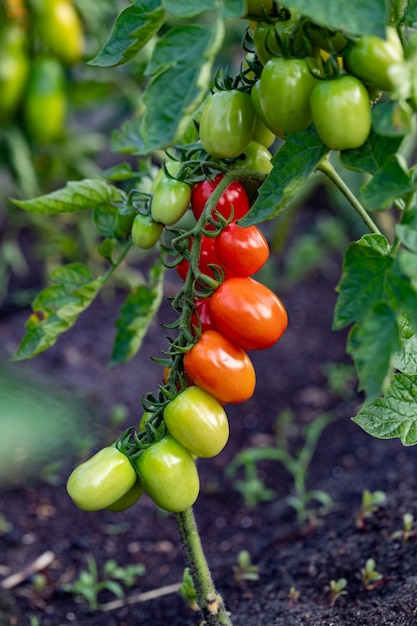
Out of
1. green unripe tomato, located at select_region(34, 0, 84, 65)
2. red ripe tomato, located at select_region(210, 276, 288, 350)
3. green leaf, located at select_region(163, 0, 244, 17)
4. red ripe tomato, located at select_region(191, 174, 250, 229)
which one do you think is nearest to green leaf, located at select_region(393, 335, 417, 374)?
red ripe tomato, located at select_region(210, 276, 288, 350)

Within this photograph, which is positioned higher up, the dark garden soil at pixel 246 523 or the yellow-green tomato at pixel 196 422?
the yellow-green tomato at pixel 196 422

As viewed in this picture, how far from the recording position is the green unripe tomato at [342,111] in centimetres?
83

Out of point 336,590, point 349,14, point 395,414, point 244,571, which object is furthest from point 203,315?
point 244,571

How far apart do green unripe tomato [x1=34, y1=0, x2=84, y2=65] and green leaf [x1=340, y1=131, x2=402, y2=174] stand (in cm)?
209

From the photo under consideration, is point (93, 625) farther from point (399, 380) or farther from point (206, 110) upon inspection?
point (206, 110)

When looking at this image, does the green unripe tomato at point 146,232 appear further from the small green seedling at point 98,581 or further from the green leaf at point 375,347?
the small green seedling at point 98,581

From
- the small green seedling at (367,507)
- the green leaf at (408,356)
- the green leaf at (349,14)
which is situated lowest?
the small green seedling at (367,507)

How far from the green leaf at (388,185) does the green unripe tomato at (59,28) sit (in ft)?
7.06

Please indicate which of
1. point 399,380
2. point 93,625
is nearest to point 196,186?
point 399,380

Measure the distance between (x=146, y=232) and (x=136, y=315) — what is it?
25cm

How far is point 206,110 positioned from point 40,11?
1.98m

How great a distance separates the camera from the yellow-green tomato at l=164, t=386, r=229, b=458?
0.95m

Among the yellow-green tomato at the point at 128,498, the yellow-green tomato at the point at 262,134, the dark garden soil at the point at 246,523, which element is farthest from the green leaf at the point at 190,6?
the dark garden soil at the point at 246,523

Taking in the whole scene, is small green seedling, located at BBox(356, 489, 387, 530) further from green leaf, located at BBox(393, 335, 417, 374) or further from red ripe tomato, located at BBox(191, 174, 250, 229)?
red ripe tomato, located at BBox(191, 174, 250, 229)
